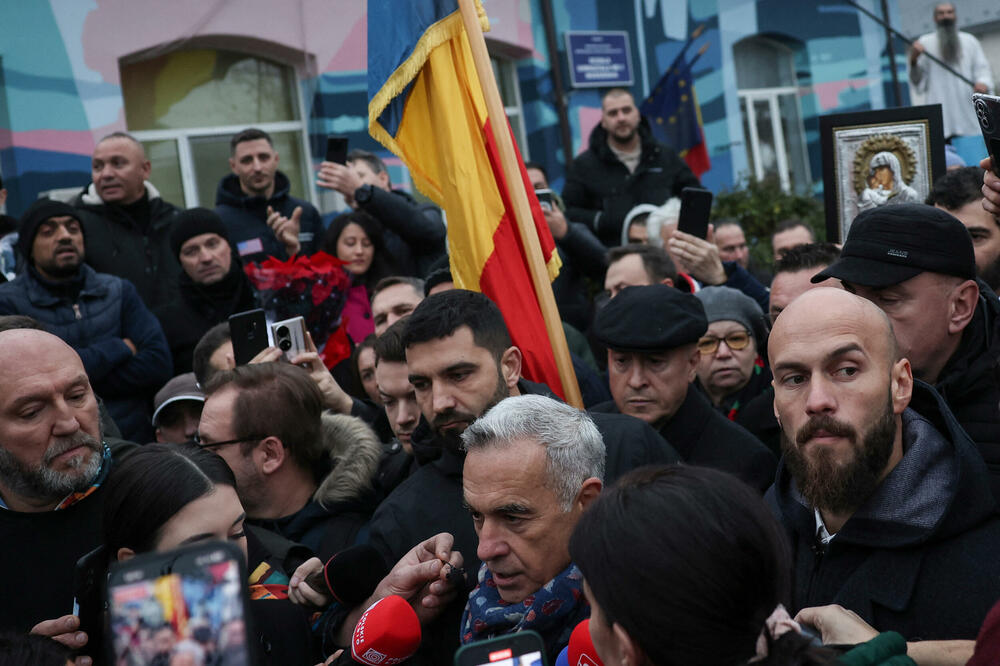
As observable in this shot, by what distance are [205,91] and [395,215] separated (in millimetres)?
4984

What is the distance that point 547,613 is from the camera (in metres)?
2.69

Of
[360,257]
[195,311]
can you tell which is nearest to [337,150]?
[360,257]

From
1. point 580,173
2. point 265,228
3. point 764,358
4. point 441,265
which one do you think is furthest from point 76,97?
point 764,358

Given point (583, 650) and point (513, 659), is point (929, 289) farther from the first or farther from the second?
point (513, 659)

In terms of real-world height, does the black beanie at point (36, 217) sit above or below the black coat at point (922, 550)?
above

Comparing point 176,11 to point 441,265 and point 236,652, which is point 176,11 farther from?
point 236,652

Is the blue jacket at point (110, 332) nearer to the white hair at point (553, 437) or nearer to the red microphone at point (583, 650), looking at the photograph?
the white hair at point (553, 437)

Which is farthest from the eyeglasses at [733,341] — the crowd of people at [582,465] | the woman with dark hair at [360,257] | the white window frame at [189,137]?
the white window frame at [189,137]

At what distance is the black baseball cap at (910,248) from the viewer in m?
3.22

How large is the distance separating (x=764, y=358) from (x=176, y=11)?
23.2ft

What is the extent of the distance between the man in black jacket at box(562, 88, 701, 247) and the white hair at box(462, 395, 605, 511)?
5.16 metres

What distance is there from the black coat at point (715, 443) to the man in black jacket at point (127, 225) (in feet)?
12.2

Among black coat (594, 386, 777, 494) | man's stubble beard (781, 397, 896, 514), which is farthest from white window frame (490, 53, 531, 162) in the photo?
man's stubble beard (781, 397, 896, 514)

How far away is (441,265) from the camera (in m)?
5.80
